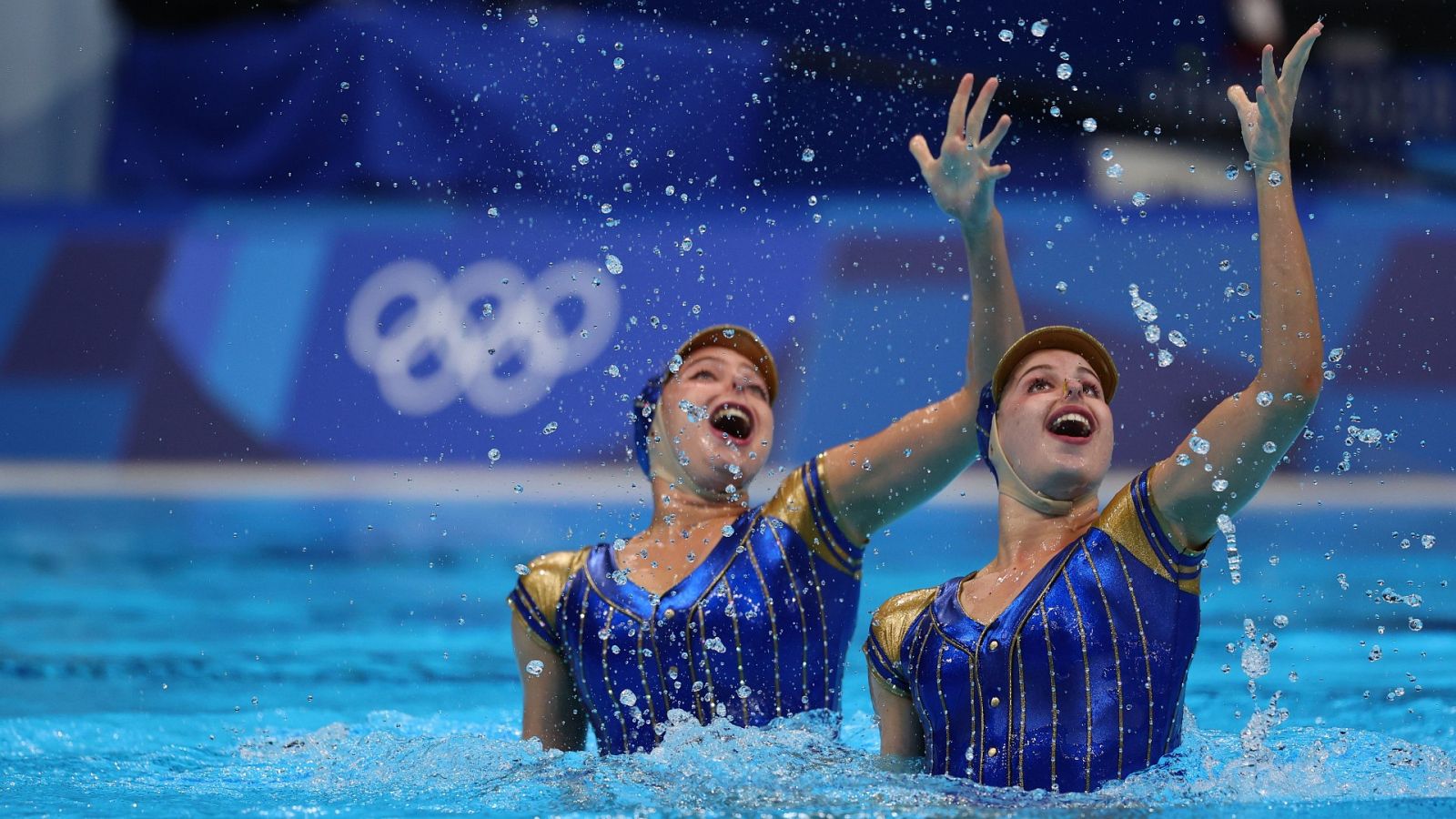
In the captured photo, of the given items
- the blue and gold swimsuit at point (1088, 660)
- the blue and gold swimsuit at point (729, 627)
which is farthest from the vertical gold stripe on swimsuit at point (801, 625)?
the blue and gold swimsuit at point (1088, 660)

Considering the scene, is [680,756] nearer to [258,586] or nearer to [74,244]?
[258,586]

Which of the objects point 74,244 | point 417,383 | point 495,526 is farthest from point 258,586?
point 74,244

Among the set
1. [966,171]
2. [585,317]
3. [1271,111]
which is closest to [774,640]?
[966,171]

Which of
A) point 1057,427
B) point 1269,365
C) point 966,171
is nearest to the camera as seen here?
point 1269,365

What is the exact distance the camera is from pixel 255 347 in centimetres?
979

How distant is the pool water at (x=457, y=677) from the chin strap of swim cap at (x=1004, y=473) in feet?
1.62

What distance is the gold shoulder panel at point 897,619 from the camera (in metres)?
3.21

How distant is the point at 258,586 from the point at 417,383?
2268 millimetres

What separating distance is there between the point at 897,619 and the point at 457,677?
2.93 meters

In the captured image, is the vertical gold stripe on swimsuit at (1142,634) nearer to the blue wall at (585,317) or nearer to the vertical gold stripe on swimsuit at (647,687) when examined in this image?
the vertical gold stripe on swimsuit at (647,687)

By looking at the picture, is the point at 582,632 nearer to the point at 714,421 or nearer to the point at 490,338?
the point at 714,421

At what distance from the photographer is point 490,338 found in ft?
30.7

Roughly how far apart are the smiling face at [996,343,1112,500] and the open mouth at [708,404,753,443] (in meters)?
0.75

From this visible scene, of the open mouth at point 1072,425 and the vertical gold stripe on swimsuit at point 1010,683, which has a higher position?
the open mouth at point 1072,425
